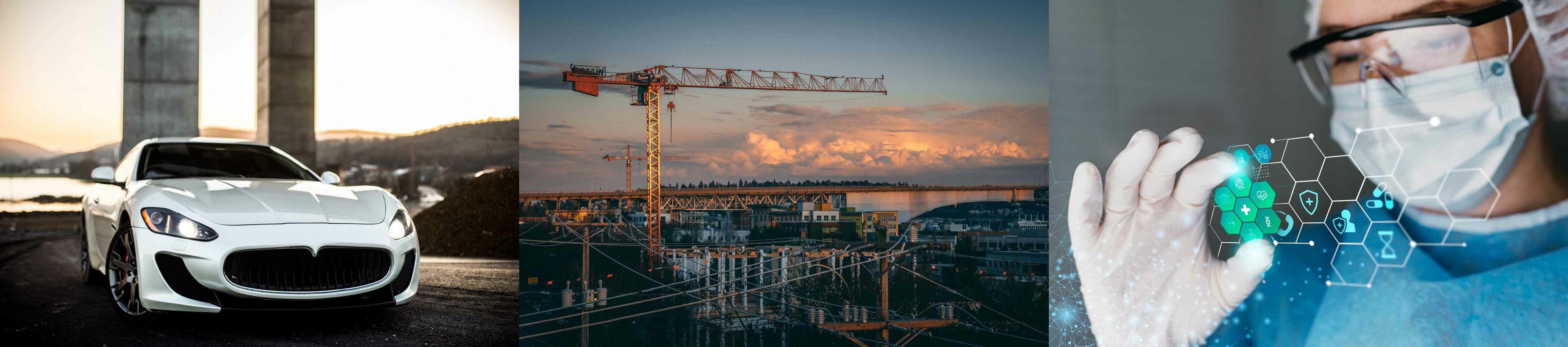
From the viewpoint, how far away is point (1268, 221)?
2.68m

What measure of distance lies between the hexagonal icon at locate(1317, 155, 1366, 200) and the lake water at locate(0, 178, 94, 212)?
699 cm

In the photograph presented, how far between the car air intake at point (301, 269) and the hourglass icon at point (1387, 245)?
3368 mm

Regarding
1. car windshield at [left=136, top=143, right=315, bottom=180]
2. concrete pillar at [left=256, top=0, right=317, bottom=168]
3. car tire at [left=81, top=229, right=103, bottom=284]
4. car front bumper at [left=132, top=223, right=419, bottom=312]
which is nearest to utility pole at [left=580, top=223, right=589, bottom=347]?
car front bumper at [left=132, top=223, right=419, bottom=312]

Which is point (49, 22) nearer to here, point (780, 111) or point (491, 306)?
point (491, 306)

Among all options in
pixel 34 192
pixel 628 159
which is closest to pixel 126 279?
pixel 628 159

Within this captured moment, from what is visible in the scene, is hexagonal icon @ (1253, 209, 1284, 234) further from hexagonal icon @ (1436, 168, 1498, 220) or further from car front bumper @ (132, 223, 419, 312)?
car front bumper @ (132, 223, 419, 312)

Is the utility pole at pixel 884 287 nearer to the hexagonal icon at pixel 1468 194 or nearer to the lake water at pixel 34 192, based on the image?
the hexagonal icon at pixel 1468 194

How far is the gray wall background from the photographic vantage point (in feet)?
8.66

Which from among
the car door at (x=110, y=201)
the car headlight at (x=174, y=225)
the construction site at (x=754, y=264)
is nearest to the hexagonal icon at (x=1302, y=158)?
the construction site at (x=754, y=264)

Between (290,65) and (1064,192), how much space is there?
5804 millimetres

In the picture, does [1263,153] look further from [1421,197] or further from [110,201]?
[110,201]

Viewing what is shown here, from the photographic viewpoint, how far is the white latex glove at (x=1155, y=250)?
2855mm

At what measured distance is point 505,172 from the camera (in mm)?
7090

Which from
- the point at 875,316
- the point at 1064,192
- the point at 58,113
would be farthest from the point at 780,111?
the point at 58,113
